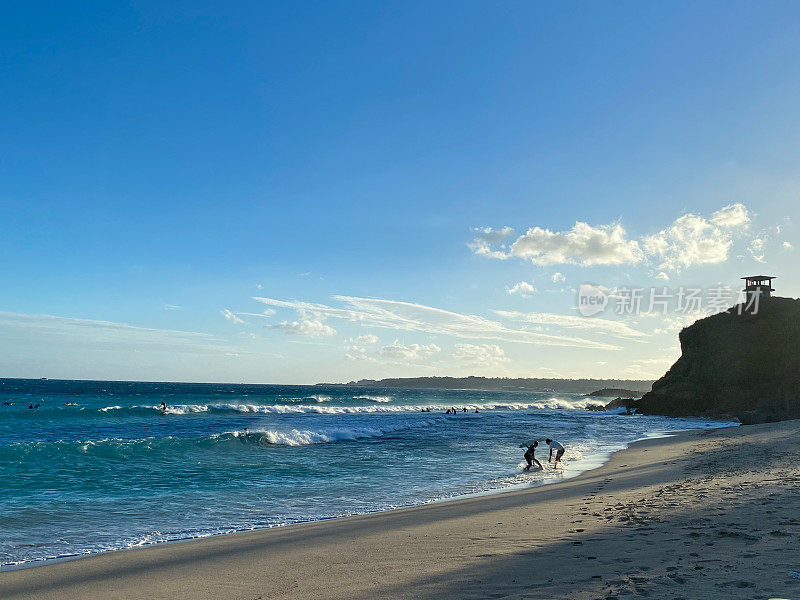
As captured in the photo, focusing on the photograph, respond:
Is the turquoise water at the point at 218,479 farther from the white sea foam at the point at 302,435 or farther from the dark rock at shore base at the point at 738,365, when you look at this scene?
the dark rock at shore base at the point at 738,365

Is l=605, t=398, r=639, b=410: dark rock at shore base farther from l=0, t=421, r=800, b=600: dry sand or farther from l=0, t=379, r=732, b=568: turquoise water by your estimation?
l=0, t=421, r=800, b=600: dry sand

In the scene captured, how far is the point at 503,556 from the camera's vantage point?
24.1 feet

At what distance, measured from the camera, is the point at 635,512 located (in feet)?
32.3

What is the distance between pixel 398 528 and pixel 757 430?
27565 millimetres

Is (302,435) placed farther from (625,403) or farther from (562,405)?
(562,405)

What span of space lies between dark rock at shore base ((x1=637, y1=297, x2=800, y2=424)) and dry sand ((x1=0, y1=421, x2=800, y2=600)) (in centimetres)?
5028

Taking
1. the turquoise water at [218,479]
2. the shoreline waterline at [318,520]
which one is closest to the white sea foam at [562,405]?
the turquoise water at [218,479]

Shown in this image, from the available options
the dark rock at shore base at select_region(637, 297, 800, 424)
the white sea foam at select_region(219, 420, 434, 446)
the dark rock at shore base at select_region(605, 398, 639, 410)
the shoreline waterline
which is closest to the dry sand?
the shoreline waterline

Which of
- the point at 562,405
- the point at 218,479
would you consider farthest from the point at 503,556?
the point at 562,405

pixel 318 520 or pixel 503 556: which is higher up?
pixel 503 556

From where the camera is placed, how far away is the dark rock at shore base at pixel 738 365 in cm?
5478

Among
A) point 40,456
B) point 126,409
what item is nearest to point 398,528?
point 40,456

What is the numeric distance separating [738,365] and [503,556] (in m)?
60.9

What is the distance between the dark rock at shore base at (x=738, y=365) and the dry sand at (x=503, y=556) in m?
50.3
